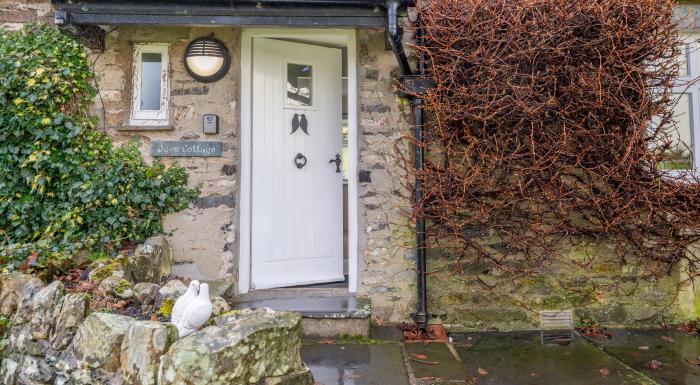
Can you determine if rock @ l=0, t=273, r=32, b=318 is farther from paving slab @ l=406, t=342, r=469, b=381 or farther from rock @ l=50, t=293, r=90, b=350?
paving slab @ l=406, t=342, r=469, b=381

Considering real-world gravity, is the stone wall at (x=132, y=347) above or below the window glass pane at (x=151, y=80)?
below

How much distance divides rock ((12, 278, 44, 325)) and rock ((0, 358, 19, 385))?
0.25 metres

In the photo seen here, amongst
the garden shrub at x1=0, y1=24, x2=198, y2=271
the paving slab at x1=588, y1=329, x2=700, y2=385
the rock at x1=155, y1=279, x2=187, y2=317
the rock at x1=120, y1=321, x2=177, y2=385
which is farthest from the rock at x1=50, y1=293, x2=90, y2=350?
the paving slab at x1=588, y1=329, x2=700, y2=385

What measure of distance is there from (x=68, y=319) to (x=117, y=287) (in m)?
0.39

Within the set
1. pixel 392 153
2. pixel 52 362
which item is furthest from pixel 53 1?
pixel 392 153

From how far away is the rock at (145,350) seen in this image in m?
2.09

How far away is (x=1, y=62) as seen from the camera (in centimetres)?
366

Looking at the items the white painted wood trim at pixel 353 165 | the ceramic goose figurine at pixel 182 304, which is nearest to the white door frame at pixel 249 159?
the white painted wood trim at pixel 353 165

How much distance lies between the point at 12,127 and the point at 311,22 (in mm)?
2620

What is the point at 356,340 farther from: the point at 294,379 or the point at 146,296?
the point at 146,296

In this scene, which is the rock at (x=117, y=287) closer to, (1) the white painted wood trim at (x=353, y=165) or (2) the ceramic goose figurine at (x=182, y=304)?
(2) the ceramic goose figurine at (x=182, y=304)

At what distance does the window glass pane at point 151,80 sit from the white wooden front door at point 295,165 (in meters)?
0.84

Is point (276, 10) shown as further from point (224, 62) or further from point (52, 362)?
point (52, 362)

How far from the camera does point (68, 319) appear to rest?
2498 mm
